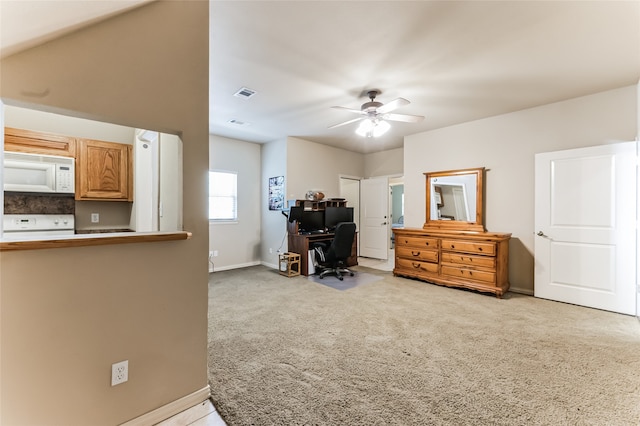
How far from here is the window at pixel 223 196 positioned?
5.14m

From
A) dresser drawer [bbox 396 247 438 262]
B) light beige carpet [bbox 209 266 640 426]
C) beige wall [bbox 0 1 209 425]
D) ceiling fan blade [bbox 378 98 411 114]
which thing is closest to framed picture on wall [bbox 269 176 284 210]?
light beige carpet [bbox 209 266 640 426]

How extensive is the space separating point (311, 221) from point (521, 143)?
12.0ft

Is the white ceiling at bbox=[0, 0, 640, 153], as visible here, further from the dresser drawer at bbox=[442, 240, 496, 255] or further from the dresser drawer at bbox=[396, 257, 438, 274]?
the dresser drawer at bbox=[396, 257, 438, 274]

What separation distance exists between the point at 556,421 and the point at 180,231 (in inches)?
96.5

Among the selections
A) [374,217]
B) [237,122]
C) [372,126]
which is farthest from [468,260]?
[237,122]

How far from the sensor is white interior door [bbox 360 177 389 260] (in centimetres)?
629

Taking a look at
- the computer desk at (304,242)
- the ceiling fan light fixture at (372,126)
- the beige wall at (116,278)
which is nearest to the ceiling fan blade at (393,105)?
the ceiling fan light fixture at (372,126)

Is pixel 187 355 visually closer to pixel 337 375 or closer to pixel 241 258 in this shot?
pixel 337 375

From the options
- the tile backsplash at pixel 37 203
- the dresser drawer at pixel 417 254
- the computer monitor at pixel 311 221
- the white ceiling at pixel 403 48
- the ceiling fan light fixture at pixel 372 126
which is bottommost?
the dresser drawer at pixel 417 254

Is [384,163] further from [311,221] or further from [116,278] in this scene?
[116,278]

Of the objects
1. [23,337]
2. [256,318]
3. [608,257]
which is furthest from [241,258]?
[608,257]

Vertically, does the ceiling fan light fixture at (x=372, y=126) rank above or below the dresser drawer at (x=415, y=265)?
above

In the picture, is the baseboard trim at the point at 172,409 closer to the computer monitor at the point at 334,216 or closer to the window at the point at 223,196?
the window at the point at 223,196

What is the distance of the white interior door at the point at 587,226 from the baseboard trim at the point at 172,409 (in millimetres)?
4204
